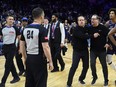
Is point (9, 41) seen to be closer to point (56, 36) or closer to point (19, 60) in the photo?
point (19, 60)

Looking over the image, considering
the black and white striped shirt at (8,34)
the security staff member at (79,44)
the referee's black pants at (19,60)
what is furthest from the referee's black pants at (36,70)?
the referee's black pants at (19,60)

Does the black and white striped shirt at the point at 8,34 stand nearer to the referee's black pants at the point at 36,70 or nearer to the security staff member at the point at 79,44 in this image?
the security staff member at the point at 79,44

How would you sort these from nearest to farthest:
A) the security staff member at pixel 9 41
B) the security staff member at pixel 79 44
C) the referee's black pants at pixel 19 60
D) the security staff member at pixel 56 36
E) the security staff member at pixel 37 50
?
the security staff member at pixel 37 50
the security staff member at pixel 79 44
the security staff member at pixel 9 41
the referee's black pants at pixel 19 60
the security staff member at pixel 56 36

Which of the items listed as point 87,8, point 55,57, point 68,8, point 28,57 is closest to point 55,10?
point 68,8

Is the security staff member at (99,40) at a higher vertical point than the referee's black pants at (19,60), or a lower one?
higher

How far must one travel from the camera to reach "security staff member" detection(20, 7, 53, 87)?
17.3 ft

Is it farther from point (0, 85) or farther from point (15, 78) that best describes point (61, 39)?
point (0, 85)

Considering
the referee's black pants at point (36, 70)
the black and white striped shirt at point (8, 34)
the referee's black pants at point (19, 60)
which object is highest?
the black and white striped shirt at point (8, 34)

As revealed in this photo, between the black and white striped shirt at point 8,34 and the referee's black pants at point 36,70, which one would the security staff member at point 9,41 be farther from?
the referee's black pants at point 36,70

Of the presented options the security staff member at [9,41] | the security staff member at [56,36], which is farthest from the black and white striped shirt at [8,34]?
the security staff member at [56,36]

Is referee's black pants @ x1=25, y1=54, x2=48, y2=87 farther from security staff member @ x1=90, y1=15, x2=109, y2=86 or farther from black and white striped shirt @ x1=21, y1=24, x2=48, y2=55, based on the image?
security staff member @ x1=90, y1=15, x2=109, y2=86

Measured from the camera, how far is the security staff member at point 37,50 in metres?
5.29

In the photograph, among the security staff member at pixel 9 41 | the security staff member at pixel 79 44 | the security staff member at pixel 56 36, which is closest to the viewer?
the security staff member at pixel 79 44

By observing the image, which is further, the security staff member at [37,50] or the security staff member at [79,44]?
the security staff member at [79,44]
